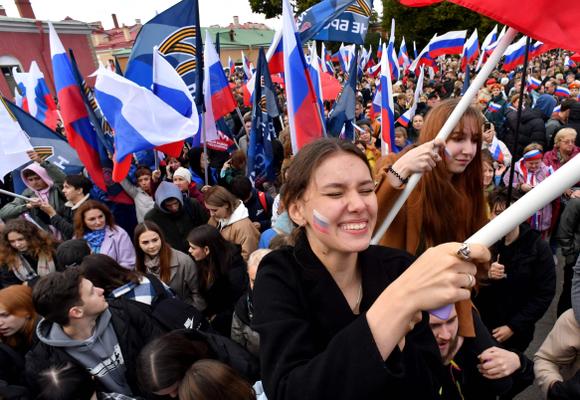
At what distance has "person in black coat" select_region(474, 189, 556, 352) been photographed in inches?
96.0

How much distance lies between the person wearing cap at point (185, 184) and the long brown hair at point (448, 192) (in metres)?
3.24

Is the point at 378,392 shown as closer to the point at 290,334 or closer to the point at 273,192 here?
the point at 290,334

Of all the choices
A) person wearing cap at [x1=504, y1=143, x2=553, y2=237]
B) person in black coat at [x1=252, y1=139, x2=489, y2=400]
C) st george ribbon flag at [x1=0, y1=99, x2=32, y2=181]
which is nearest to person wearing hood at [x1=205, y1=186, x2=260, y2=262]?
st george ribbon flag at [x1=0, y1=99, x2=32, y2=181]

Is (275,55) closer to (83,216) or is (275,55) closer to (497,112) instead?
(83,216)

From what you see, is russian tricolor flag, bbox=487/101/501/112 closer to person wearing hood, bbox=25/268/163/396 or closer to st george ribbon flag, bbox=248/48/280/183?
st george ribbon flag, bbox=248/48/280/183

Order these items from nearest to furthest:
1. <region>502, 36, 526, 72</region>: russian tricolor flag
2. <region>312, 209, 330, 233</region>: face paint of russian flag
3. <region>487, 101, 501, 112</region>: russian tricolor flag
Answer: <region>312, 209, 330, 233</region>: face paint of russian flag, <region>487, 101, 501, 112</region>: russian tricolor flag, <region>502, 36, 526, 72</region>: russian tricolor flag

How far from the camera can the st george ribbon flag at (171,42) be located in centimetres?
418

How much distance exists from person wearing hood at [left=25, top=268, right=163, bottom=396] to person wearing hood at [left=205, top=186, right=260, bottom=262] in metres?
1.42

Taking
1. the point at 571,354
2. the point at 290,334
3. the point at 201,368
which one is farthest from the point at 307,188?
the point at 571,354

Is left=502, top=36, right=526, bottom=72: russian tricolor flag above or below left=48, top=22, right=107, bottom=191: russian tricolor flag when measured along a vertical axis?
below

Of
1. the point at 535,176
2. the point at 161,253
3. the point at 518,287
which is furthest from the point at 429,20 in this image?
the point at 161,253

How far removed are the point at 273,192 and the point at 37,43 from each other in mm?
29486

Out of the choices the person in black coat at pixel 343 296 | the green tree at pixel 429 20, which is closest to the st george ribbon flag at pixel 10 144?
the person in black coat at pixel 343 296

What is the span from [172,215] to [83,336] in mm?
1980
